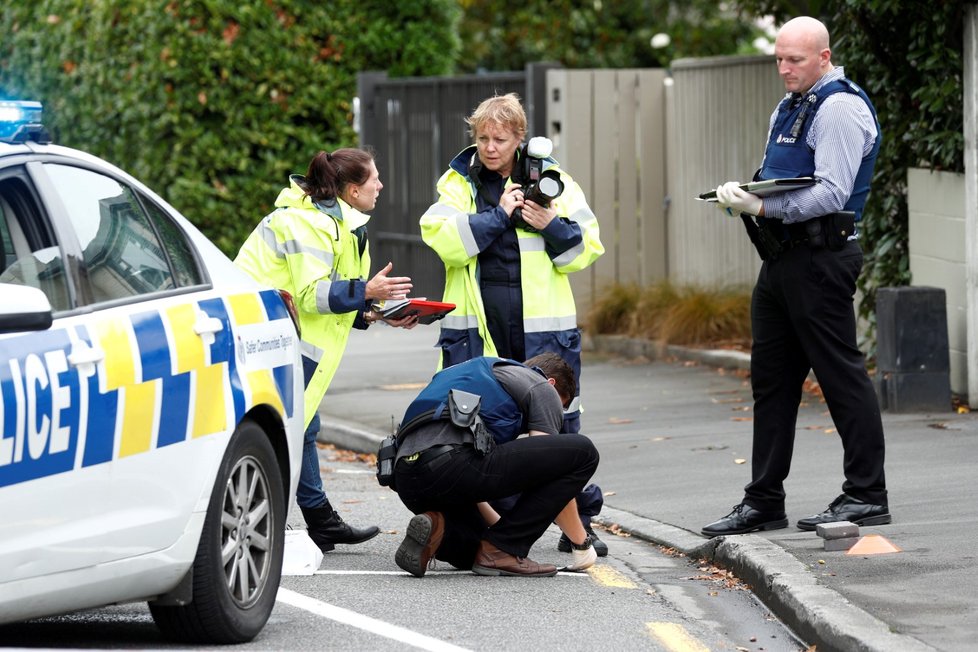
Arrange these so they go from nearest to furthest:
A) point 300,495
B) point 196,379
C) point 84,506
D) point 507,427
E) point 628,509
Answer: point 84,506 → point 196,379 → point 507,427 → point 300,495 → point 628,509

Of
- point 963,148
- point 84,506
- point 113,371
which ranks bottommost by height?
point 84,506

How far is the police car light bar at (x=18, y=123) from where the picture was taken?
5160mm

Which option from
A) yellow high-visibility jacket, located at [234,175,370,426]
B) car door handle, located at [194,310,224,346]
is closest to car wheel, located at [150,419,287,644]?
car door handle, located at [194,310,224,346]

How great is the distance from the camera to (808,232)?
288 inches

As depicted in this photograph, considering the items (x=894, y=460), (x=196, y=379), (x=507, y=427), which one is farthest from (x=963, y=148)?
(x=196, y=379)

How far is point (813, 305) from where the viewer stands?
734 cm

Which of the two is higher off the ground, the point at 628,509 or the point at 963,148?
the point at 963,148

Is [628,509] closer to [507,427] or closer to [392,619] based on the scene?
[507,427]

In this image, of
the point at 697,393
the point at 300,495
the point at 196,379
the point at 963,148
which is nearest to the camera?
the point at 196,379

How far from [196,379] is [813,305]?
2.89m

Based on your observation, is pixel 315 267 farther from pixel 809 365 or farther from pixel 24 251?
pixel 24 251

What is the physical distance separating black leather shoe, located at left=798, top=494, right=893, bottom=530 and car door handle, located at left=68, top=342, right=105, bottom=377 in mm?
3474

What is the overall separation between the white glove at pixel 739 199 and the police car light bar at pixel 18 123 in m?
2.97

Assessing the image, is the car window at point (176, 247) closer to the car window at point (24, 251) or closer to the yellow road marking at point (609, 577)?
the car window at point (24, 251)
